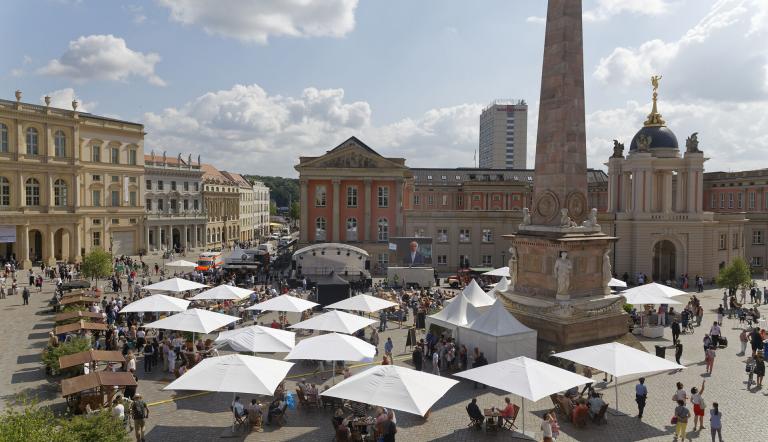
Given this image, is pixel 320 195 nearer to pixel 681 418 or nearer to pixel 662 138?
pixel 662 138

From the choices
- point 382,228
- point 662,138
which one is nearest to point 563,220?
point 662,138

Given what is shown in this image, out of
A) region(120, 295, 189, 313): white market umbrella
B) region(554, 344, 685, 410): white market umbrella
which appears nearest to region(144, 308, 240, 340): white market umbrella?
region(120, 295, 189, 313): white market umbrella

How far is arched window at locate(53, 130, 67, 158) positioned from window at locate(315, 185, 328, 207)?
23.7m

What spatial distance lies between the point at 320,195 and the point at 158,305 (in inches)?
1204

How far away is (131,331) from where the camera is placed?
2195 cm

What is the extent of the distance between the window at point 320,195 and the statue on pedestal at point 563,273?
35.2 m

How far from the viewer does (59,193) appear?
5191cm

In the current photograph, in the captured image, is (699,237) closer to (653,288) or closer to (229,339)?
(653,288)

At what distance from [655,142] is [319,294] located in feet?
110

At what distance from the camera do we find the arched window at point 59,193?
169 ft

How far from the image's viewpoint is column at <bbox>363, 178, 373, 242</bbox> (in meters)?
52.8

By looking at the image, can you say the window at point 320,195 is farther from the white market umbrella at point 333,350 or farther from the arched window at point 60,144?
the white market umbrella at point 333,350

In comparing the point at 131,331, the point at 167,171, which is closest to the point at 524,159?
the point at 167,171

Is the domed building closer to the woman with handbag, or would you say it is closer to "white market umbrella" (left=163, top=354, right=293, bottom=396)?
the woman with handbag
